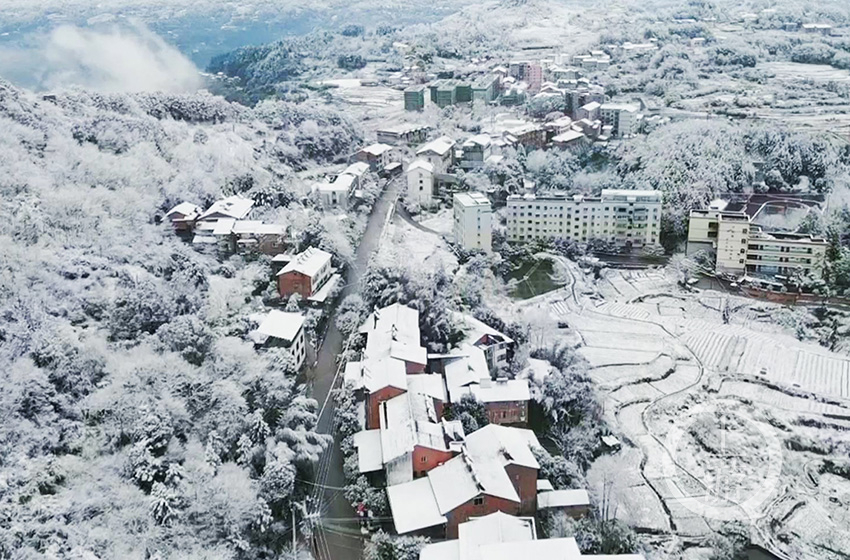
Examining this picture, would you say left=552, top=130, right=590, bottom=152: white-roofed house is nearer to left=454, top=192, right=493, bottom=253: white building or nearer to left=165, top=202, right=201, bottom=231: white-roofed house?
left=454, top=192, right=493, bottom=253: white building

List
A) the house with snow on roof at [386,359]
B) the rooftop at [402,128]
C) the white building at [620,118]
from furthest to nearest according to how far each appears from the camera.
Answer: the rooftop at [402,128]
the white building at [620,118]
the house with snow on roof at [386,359]

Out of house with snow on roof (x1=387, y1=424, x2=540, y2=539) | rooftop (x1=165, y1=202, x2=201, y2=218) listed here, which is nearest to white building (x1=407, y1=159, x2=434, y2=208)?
rooftop (x1=165, y1=202, x2=201, y2=218)

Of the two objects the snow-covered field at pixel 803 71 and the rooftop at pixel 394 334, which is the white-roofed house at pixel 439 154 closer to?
the rooftop at pixel 394 334

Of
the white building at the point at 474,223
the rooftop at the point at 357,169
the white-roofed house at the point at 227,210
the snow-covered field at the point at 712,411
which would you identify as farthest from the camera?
the rooftop at the point at 357,169

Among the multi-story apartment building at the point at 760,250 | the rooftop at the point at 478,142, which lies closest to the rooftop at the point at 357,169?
the rooftop at the point at 478,142

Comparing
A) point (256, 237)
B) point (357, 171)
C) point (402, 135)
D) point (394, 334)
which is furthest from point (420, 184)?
point (394, 334)

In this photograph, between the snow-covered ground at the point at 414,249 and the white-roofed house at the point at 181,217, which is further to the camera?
the snow-covered ground at the point at 414,249
